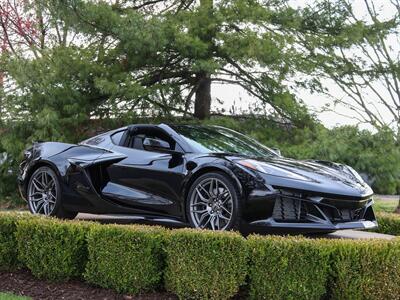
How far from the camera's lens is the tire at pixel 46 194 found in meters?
6.50

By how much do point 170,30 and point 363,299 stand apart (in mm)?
6643

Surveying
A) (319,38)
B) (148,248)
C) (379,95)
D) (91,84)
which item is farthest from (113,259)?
(379,95)

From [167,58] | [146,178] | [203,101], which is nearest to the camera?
[146,178]

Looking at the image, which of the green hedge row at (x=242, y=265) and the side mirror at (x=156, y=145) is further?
the side mirror at (x=156, y=145)

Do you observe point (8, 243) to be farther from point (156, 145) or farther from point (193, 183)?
point (193, 183)

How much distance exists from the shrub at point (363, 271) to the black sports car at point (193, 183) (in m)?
0.38

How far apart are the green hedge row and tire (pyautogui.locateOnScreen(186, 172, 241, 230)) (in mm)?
402

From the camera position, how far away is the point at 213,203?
17.3 feet

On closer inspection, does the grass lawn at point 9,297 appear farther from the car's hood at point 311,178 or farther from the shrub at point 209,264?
the car's hood at point 311,178

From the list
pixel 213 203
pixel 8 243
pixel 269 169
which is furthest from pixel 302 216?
pixel 8 243

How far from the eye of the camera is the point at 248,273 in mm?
4766

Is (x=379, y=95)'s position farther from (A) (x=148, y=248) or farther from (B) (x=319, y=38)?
(A) (x=148, y=248)

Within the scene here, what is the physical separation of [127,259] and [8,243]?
1.60 metres

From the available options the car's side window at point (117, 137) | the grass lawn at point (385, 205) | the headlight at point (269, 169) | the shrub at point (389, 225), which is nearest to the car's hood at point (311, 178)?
the headlight at point (269, 169)
